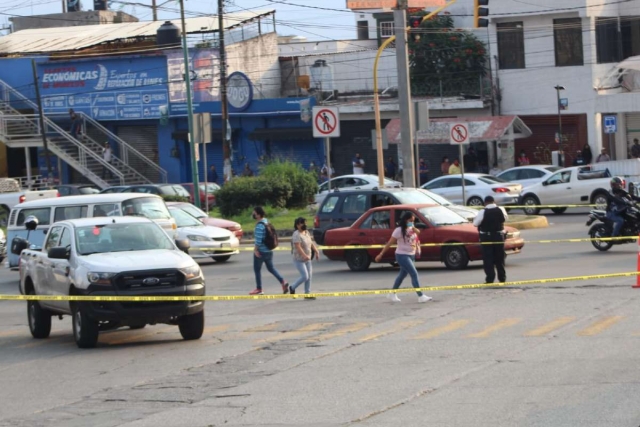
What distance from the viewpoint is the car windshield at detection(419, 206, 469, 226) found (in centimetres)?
2216

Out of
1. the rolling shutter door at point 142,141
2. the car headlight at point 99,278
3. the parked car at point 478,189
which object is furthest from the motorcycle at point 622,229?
the rolling shutter door at point 142,141

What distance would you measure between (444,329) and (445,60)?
37.8 metres

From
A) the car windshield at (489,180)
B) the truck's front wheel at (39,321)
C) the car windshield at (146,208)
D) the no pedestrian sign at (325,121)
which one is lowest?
the truck's front wheel at (39,321)

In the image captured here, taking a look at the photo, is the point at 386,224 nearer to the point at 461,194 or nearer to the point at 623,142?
the point at 461,194

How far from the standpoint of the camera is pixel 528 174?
3900 centimetres

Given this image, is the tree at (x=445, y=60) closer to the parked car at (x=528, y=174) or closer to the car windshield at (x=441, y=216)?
the parked car at (x=528, y=174)

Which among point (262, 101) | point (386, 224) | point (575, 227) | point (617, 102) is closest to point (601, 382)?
point (386, 224)

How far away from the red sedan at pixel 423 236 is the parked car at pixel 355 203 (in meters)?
1.49

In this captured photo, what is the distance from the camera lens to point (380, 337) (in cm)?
1400

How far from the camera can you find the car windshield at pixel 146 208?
923 inches

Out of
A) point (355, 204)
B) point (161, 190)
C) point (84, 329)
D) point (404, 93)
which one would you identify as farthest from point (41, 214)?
point (161, 190)

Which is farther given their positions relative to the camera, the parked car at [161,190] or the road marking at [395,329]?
the parked car at [161,190]

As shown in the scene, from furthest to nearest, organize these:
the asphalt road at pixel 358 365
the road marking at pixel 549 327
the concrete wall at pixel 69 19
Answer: the concrete wall at pixel 69 19 → the road marking at pixel 549 327 → the asphalt road at pixel 358 365

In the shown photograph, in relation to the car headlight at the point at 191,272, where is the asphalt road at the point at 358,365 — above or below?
below
